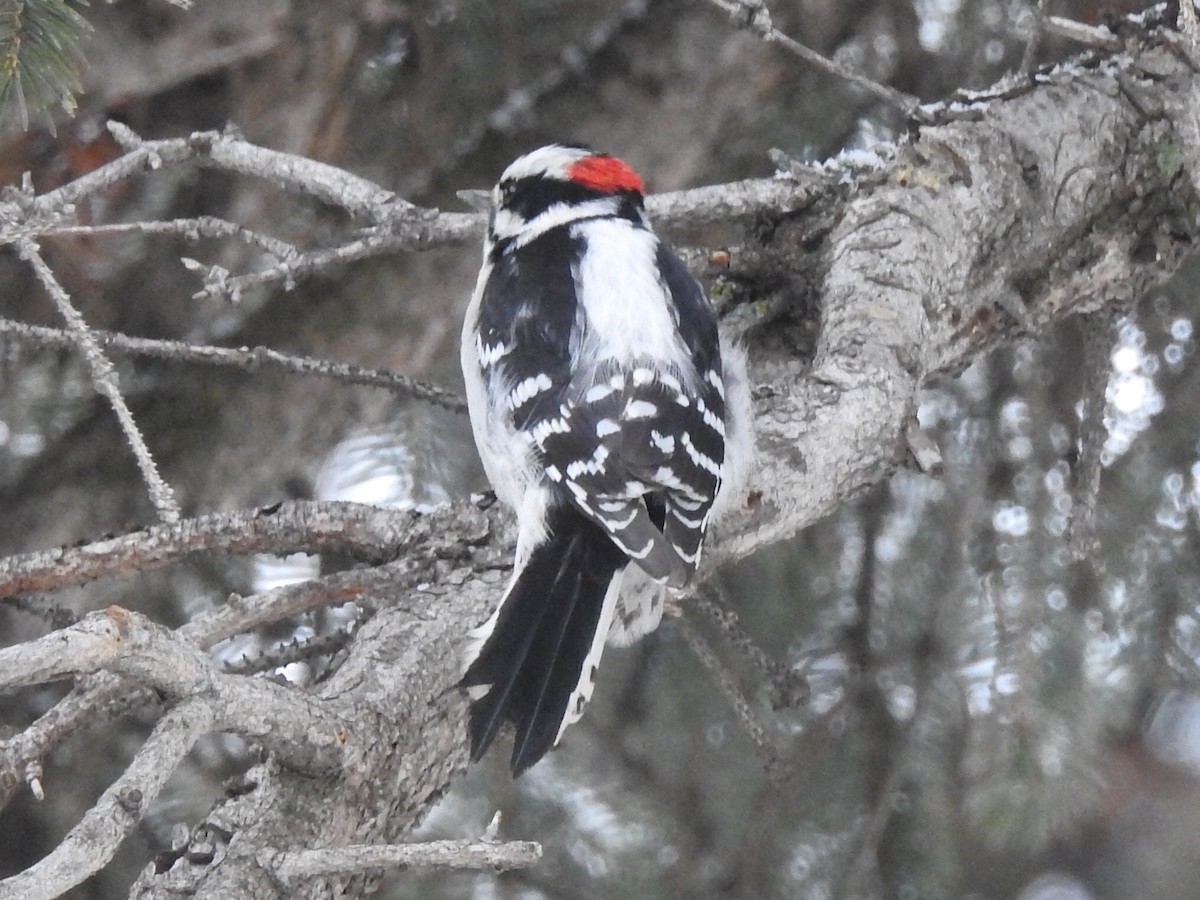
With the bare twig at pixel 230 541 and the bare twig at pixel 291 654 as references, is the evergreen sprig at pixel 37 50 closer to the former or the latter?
the bare twig at pixel 230 541

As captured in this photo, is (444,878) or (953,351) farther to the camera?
(444,878)

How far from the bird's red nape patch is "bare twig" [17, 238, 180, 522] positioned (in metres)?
0.87

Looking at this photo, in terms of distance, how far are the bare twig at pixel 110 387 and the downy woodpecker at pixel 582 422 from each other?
0.99 feet

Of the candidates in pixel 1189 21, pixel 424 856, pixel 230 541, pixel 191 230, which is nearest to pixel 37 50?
pixel 191 230

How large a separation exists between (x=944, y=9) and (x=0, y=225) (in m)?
1.64

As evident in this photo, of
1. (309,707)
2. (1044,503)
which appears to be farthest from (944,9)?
(309,707)

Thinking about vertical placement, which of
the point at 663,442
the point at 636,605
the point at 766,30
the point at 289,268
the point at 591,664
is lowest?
the point at 591,664

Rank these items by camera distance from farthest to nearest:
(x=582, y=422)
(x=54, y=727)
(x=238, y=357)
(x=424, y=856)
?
(x=582, y=422) → (x=238, y=357) → (x=54, y=727) → (x=424, y=856)

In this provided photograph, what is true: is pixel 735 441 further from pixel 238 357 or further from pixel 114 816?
pixel 114 816

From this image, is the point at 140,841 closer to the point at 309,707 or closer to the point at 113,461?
the point at 113,461

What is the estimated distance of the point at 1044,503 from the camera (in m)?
2.26

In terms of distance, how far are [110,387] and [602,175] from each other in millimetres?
964

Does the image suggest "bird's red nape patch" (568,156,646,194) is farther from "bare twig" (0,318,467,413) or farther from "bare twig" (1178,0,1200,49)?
"bare twig" (1178,0,1200,49)

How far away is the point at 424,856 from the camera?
0.89 meters
